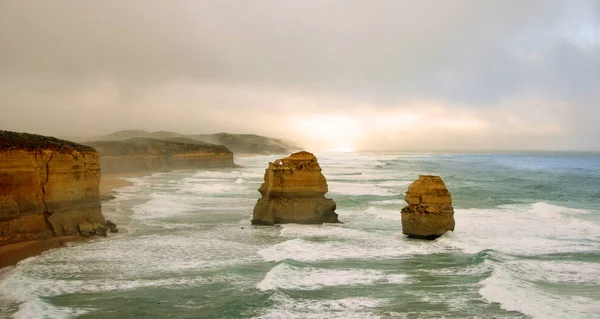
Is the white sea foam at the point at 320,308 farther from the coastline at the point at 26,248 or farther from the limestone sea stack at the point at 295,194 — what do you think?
the limestone sea stack at the point at 295,194

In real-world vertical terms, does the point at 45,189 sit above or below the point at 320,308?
above

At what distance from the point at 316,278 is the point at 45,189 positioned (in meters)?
11.5

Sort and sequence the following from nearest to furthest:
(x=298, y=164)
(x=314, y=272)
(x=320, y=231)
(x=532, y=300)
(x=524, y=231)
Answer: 1. (x=532, y=300)
2. (x=314, y=272)
3. (x=320, y=231)
4. (x=298, y=164)
5. (x=524, y=231)

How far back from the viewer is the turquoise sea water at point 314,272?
13109 millimetres

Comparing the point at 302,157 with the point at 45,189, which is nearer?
the point at 45,189

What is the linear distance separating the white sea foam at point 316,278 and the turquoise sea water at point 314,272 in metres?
0.03

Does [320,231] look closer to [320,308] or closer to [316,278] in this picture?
[316,278]

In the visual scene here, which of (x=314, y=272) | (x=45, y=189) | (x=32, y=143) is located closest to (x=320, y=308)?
(x=314, y=272)

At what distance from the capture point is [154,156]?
237ft

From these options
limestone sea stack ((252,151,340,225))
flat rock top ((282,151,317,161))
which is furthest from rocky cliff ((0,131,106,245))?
flat rock top ((282,151,317,161))

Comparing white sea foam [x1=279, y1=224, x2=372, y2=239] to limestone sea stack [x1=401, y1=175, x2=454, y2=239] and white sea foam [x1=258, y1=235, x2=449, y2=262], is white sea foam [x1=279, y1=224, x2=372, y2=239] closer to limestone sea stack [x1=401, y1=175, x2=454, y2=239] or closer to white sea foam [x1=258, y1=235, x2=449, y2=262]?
white sea foam [x1=258, y1=235, x2=449, y2=262]

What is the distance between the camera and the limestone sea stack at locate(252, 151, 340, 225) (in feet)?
79.4

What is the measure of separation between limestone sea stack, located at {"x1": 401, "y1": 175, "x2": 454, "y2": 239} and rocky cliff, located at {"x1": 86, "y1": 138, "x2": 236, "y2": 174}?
2042 inches

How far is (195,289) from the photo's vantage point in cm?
1480
